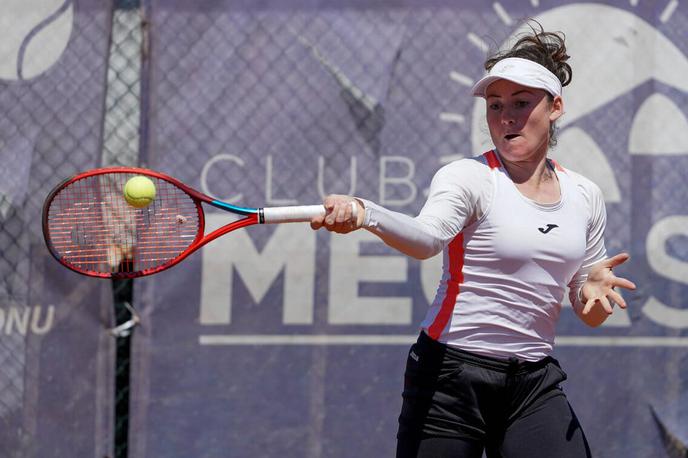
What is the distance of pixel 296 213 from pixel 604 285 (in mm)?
762

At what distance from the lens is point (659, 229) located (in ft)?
12.5

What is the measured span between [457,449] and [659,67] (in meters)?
2.19

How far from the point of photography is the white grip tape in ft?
6.86

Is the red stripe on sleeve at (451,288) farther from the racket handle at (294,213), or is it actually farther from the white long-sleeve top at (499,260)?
the racket handle at (294,213)

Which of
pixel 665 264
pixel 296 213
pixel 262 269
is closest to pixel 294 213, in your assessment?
pixel 296 213

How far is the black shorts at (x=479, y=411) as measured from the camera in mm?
2270

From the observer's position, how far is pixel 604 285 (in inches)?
91.8

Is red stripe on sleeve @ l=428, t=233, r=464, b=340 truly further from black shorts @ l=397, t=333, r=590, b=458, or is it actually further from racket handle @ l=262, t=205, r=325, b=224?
racket handle @ l=262, t=205, r=325, b=224

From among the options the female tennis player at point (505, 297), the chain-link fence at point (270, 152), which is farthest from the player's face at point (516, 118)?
the chain-link fence at point (270, 152)

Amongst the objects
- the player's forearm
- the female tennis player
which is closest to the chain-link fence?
the female tennis player

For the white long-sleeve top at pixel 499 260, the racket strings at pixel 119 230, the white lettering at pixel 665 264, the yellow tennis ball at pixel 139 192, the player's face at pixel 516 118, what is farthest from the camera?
the white lettering at pixel 665 264

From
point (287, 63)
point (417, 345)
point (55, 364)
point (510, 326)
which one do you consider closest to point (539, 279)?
Answer: point (510, 326)

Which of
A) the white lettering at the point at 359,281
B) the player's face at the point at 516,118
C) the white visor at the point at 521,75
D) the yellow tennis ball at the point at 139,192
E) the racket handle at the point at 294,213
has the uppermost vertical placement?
the white visor at the point at 521,75

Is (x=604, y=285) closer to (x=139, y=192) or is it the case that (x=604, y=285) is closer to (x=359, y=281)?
(x=139, y=192)
